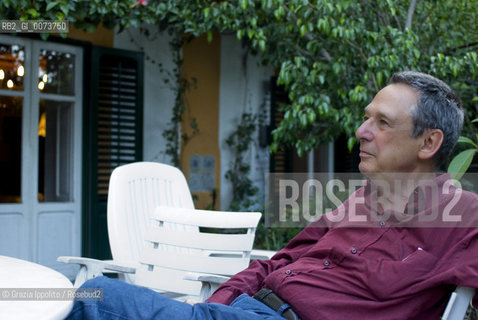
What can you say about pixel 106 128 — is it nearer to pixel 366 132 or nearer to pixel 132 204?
pixel 132 204

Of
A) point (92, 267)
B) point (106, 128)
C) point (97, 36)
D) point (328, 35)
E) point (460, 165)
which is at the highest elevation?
point (97, 36)

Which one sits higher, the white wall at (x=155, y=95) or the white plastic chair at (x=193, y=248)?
the white wall at (x=155, y=95)

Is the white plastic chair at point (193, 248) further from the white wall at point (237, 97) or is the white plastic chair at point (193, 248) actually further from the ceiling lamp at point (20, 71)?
the white wall at point (237, 97)

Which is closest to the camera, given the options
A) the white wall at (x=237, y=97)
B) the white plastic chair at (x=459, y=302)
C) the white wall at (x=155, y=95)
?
the white plastic chair at (x=459, y=302)

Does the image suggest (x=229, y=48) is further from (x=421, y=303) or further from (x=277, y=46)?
(x=421, y=303)

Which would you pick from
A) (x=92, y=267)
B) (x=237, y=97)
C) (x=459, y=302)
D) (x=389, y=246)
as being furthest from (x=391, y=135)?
(x=237, y=97)

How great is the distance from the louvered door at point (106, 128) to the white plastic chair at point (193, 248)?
2429 millimetres

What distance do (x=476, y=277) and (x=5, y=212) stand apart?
3891 millimetres

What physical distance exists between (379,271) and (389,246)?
0.10m

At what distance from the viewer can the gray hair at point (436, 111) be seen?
5.25ft

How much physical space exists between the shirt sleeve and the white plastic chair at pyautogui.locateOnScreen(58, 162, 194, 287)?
24.0 inches

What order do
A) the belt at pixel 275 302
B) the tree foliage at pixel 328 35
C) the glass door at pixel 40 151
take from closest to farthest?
the belt at pixel 275 302 < the tree foliage at pixel 328 35 < the glass door at pixel 40 151

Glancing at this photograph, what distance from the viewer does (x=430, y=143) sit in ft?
5.28

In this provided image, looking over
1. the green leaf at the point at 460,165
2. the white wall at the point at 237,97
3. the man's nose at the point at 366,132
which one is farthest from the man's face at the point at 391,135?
the white wall at the point at 237,97
